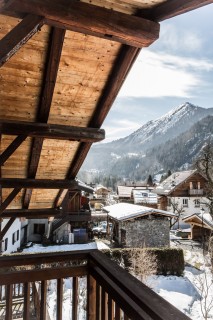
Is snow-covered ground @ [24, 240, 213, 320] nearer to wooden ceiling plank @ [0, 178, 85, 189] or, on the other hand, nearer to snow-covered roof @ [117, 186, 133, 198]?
wooden ceiling plank @ [0, 178, 85, 189]

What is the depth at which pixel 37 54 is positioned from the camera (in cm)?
325

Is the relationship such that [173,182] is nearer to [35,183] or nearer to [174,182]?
[174,182]

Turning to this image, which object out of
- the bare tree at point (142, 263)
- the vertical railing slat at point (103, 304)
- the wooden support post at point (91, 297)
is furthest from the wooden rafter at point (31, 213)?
the bare tree at point (142, 263)

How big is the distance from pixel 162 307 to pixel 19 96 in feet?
10.6

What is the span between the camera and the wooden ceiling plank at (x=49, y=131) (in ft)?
13.5

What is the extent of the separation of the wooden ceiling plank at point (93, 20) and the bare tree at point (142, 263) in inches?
564

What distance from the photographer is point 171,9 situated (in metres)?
2.27

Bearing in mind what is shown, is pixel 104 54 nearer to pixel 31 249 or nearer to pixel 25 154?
pixel 25 154

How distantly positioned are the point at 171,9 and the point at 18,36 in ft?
3.99

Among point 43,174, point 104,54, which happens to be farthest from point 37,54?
point 43,174

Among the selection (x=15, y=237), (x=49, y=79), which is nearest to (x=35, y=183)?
(x=49, y=79)

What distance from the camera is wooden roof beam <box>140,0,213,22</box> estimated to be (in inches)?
79.3

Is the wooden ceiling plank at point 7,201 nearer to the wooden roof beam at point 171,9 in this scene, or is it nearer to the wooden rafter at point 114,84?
the wooden rafter at point 114,84

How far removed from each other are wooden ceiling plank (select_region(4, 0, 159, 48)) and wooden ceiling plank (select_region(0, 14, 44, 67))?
58 mm
